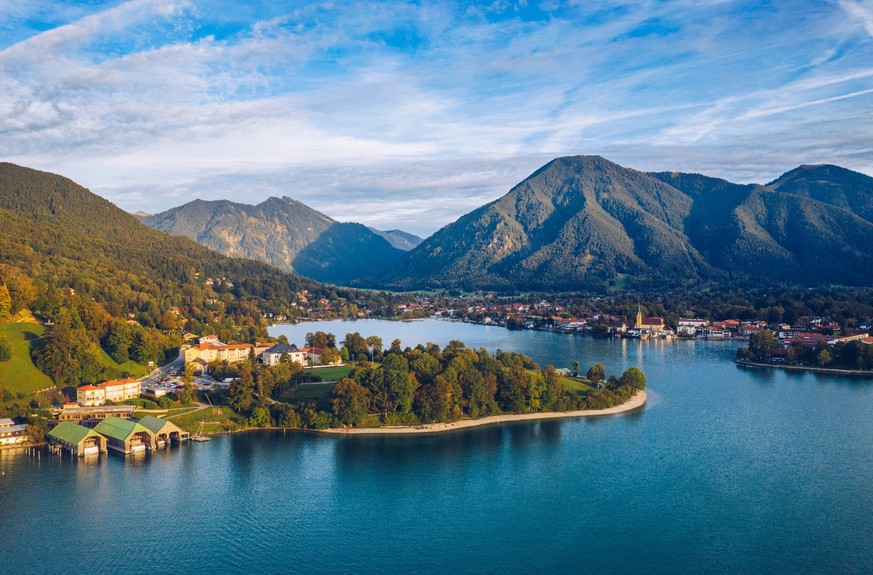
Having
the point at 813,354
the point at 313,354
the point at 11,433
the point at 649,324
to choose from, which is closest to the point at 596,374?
the point at 313,354

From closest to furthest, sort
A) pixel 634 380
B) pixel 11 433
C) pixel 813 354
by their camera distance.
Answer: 1. pixel 11 433
2. pixel 634 380
3. pixel 813 354

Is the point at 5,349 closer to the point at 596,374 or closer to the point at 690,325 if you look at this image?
the point at 596,374

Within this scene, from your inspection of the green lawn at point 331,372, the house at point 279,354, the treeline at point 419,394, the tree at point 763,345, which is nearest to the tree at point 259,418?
the treeline at point 419,394

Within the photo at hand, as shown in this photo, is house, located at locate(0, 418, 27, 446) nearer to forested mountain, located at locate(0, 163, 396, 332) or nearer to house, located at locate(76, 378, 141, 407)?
house, located at locate(76, 378, 141, 407)

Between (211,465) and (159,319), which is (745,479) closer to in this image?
(211,465)

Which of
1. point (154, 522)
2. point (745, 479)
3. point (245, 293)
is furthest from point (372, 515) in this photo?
point (245, 293)

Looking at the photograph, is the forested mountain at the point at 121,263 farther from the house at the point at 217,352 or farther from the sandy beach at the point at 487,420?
the sandy beach at the point at 487,420
